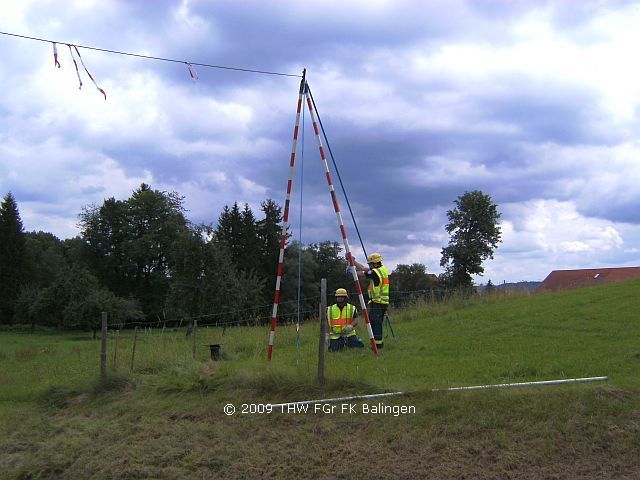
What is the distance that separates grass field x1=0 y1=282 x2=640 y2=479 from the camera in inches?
258

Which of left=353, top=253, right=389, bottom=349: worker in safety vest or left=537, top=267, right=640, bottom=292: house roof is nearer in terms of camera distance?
left=353, top=253, right=389, bottom=349: worker in safety vest

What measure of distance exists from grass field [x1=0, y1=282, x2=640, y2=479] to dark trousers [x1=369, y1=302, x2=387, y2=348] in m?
0.48

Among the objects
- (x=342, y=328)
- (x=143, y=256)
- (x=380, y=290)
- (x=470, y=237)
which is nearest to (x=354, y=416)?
(x=380, y=290)

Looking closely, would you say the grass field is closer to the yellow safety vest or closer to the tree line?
the yellow safety vest

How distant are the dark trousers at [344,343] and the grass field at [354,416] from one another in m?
0.51

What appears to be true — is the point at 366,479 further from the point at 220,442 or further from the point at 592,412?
the point at 592,412

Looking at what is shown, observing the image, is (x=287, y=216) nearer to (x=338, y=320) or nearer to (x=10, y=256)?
(x=338, y=320)

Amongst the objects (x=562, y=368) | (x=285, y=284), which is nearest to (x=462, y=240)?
(x=285, y=284)

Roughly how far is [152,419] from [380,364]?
393cm

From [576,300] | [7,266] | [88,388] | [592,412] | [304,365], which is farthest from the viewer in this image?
[7,266]

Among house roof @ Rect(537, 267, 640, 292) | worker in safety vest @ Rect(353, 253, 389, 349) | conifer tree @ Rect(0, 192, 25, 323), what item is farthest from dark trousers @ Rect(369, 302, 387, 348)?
conifer tree @ Rect(0, 192, 25, 323)

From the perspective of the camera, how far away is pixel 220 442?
7.68 metres

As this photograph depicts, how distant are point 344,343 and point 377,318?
0.96 meters

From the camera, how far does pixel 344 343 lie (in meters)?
13.0
